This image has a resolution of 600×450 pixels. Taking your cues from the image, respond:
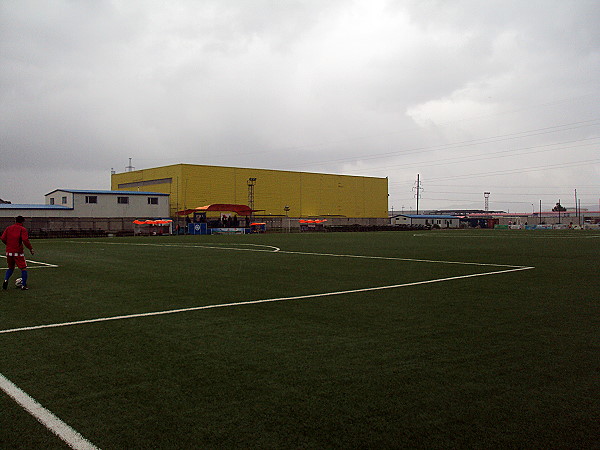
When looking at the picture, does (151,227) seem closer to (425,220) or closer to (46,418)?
(46,418)

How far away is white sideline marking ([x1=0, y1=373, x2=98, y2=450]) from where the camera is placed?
3.74 metres

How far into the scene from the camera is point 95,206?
61906 millimetres

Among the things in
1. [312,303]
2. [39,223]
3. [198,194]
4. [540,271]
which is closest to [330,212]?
[198,194]

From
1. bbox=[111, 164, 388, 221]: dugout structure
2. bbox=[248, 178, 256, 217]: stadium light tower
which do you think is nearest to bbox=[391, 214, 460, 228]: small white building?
bbox=[111, 164, 388, 221]: dugout structure

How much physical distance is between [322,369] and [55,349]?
3.46m

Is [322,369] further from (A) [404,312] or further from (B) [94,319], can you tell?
(B) [94,319]

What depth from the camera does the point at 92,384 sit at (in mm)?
4980

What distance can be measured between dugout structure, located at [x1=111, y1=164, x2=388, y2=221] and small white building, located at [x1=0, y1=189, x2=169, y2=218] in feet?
17.1

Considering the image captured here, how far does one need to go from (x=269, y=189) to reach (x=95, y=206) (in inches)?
1080

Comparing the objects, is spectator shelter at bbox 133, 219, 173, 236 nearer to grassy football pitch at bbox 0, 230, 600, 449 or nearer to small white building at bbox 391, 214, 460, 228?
grassy football pitch at bbox 0, 230, 600, 449

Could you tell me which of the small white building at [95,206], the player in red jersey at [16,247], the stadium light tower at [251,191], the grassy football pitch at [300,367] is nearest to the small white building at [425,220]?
the stadium light tower at [251,191]

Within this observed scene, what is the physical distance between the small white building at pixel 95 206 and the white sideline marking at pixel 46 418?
2293 inches

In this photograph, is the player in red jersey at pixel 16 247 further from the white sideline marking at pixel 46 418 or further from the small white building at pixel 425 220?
the small white building at pixel 425 220

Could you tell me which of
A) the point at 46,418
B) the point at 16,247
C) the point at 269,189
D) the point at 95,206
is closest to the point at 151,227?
the point at 95,206
